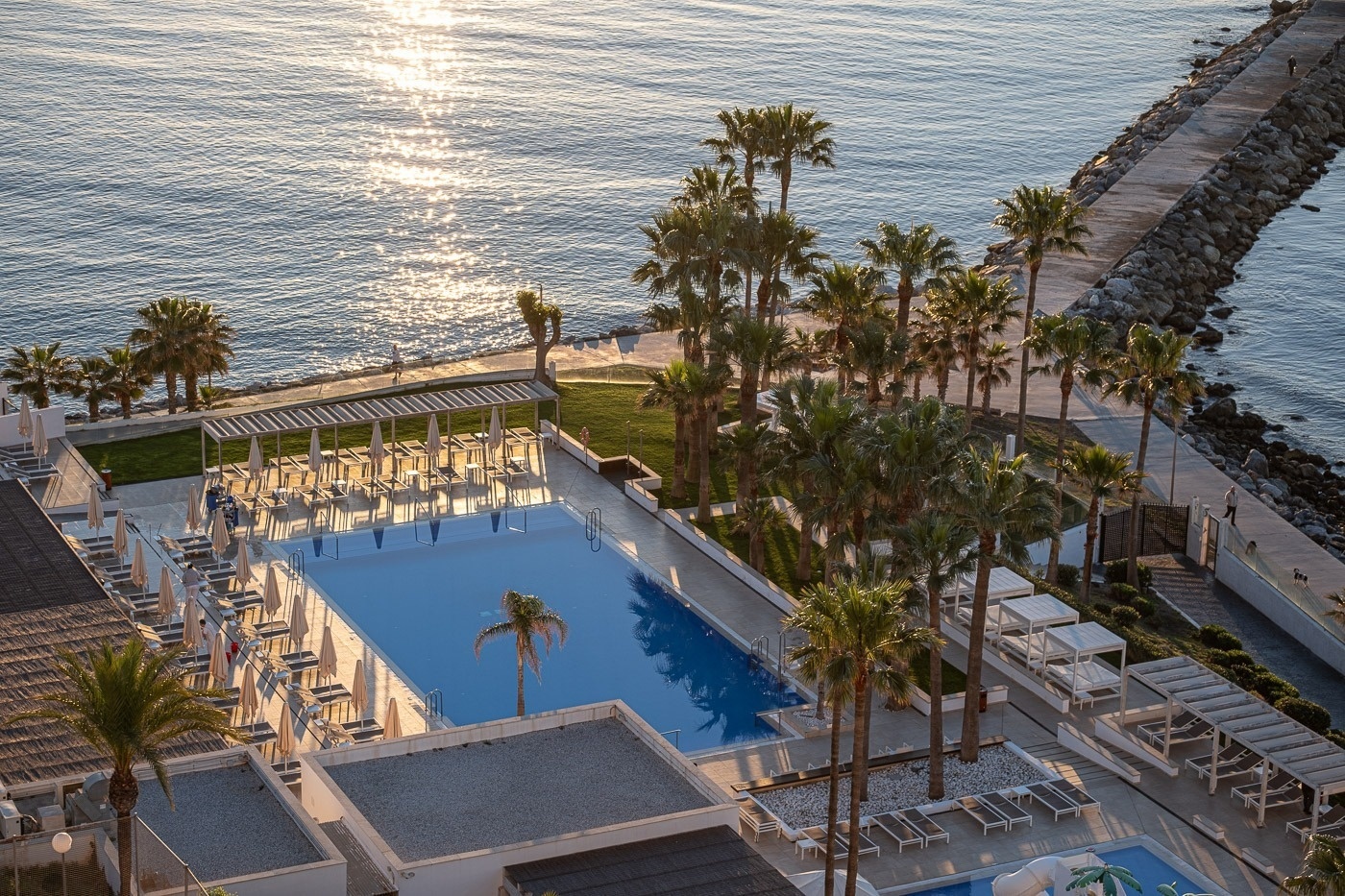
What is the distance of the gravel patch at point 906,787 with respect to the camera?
41406mm

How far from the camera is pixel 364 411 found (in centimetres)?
5891


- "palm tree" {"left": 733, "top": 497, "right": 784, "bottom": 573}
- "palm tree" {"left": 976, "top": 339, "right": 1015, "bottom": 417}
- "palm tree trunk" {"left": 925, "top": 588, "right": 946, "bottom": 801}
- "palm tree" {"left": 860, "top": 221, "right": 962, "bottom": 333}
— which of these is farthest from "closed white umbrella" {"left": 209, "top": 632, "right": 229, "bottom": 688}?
"palm tree" {"left": 976, "top": 339, "right": 1015, "bottom": 417}

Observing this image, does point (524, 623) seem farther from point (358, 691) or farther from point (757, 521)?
point (757, 521)

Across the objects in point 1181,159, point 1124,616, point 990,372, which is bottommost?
point 1124,616

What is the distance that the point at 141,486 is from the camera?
57.7m

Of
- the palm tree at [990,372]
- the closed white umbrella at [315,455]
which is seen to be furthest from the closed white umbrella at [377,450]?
the palm tree at [990,372]

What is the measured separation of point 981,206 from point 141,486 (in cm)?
6118

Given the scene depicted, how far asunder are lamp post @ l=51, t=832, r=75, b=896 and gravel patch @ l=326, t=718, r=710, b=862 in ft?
19.6

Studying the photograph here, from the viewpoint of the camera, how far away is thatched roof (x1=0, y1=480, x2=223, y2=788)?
3694 cm

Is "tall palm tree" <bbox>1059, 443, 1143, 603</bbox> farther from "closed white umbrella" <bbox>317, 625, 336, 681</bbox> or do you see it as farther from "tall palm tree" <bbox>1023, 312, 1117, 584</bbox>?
"closed white umbrella" <bbox>317, 625, 336, 681</bbox>

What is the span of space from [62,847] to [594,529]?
27.2 metres

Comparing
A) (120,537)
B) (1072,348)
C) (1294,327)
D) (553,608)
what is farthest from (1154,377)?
(1294,327)

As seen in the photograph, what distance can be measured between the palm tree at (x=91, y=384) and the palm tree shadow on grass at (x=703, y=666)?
70.2ft

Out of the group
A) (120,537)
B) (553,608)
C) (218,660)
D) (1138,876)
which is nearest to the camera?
(1138,876)
